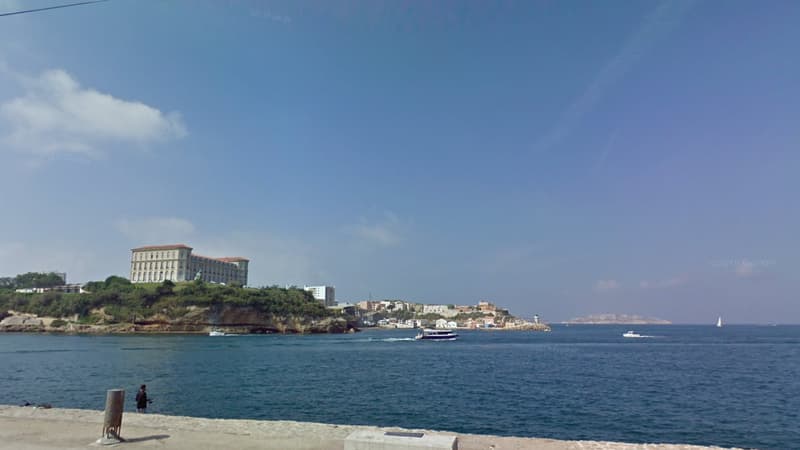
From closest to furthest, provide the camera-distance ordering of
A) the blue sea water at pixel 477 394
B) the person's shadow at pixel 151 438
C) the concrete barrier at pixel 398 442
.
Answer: the concrete barrier at pixel 398 442 < the person's shadow at pixel 151 438 < the blue sea water at pixel 477 394

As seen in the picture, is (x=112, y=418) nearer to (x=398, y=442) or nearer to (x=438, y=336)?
(x=398, y=442)

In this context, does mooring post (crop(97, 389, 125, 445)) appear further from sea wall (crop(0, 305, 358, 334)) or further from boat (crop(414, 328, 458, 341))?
sea wall (crop(0, 305, 358, 334))

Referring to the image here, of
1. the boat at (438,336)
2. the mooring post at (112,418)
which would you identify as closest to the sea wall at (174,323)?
the boat at (438,336)

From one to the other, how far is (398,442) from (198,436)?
6450 mm

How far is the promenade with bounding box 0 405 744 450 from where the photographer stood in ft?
40.1

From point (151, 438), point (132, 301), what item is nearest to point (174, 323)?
point (132, 301)

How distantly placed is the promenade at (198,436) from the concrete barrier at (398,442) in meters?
2.05

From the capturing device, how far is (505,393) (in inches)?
1522

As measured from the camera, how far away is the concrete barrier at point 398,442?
32.3ft

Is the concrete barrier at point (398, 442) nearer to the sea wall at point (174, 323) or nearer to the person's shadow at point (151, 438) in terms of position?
the person's shadow at point (151, 438)

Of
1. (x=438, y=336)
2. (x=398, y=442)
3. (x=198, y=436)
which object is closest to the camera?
(x=398, y=442)

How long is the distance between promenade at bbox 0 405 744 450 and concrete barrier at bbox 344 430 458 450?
80.7 inches

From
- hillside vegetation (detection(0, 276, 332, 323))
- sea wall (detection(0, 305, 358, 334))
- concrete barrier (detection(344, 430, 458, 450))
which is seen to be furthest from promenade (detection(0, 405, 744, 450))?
hillside vegetation (detection(0, 276, 332, 323))

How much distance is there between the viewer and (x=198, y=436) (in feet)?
43.2
